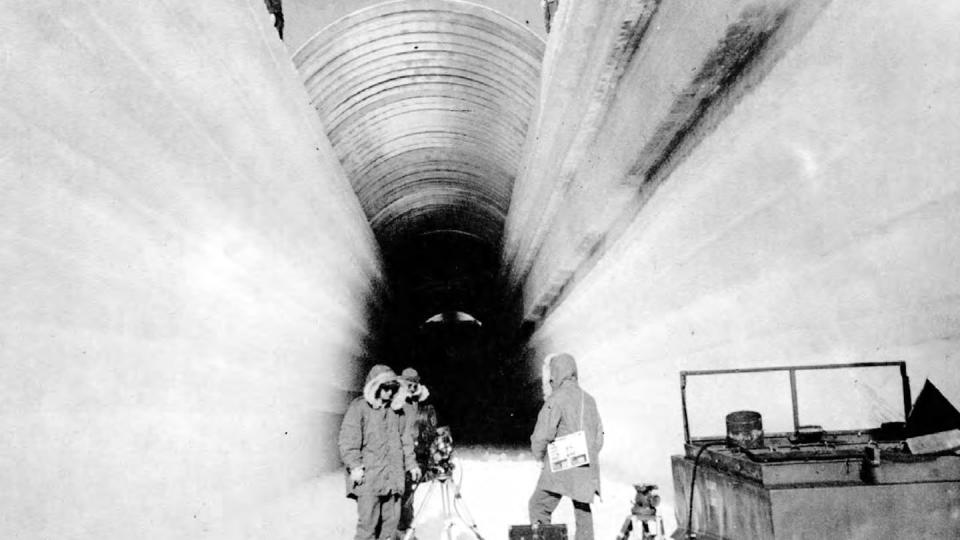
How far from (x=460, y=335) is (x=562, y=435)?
19765 mm

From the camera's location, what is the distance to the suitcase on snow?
285cm

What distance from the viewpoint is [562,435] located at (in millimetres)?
4352

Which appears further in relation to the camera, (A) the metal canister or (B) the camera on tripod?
(B) the camera on tripod

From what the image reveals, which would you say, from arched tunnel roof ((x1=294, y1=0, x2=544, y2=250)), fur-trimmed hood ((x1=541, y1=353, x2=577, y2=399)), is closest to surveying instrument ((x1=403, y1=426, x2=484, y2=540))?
fur-trimmed hood ((x1=541, y1=353, x2=577, y2=399))

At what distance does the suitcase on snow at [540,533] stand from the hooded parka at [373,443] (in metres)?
2.26

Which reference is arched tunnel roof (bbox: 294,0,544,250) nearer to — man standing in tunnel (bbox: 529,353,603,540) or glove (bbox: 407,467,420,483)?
man standing in tunnel (bbox: 529,353,603,540)

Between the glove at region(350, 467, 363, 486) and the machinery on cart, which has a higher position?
the machinery on cart

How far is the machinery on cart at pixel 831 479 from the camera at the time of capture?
245 centimetres

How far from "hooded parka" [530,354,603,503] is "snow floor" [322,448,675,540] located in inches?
34.7

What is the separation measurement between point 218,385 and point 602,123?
3.23 metres

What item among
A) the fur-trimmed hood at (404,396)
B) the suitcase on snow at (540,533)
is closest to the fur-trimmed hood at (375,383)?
the fur-trimmed hood at (404,396)

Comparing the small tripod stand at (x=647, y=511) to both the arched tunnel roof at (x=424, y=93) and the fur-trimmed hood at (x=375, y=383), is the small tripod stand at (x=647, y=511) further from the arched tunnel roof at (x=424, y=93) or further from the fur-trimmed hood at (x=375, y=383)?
the arched tunnel roof at (x=424, y=93)

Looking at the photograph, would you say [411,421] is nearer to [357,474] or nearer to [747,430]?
[357,474]

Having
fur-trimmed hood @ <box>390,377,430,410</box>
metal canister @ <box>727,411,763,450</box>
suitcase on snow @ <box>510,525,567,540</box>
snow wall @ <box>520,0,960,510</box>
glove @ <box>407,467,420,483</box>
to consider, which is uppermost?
snow wall @ <box>520,0,960,510</box>
